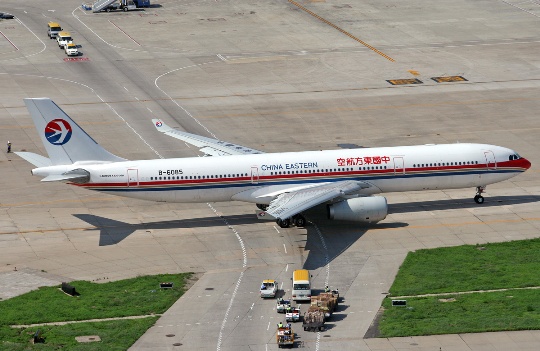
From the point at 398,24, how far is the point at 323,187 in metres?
76.4

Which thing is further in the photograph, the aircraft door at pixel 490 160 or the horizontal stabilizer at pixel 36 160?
the aircraft door at pixel 490 160

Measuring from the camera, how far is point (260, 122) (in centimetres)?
11319

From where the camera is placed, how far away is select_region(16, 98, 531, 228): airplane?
3233 inches

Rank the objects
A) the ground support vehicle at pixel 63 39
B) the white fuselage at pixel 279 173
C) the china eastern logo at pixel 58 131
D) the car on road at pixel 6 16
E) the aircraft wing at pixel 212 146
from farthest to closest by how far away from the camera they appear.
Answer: the car on road at pixel 6 16
the ground support vehicle at pixel 63 39
the aircraft wing at pixel 212 146
the white fuselage at pixel 279 173
the china eastern logo at pixel 58 131

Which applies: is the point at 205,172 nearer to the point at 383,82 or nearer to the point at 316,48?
the point at 383,82

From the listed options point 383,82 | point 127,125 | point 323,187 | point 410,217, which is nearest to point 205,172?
point 323,187

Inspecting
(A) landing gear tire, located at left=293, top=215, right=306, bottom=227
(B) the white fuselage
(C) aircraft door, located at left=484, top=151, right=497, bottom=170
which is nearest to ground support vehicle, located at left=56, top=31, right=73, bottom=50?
(B) the white fuselage

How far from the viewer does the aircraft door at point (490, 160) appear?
88.1m

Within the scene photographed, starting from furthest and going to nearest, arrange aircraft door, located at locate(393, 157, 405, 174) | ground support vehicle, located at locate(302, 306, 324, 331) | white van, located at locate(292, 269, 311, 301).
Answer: aircraft door, located at locate(393, 157, 405, 174) → white van, located at locate(292, 269, 311, 301) → ground support vehicle, located at locate(302, 306, 324, 331)

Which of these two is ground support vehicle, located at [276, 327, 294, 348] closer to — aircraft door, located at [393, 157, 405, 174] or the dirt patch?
the dirt patch

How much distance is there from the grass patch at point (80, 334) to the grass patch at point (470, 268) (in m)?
17.3

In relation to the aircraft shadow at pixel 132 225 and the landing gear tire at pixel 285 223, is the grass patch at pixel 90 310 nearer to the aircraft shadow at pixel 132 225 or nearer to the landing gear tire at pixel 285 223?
the aircraft shadow at pixel 132 225

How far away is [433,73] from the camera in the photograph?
131125 mm

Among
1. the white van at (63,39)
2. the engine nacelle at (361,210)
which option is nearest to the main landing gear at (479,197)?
the engine nacelle at (361,210)
